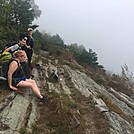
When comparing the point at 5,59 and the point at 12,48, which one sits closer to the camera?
the point at 5,59

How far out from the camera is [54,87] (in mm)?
11758

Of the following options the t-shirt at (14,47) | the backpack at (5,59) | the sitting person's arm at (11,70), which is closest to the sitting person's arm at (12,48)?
the t-shirt at (14,47)

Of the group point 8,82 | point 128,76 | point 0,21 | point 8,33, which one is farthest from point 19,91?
point 128,76

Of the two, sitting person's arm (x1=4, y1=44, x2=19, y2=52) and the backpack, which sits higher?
sitting person's arm (x1=4, y1=44, x2=19, y2=52)

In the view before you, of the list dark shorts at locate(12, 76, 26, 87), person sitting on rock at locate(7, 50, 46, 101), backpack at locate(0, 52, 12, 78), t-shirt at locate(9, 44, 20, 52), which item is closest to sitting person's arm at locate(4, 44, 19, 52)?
t-shirt at locate(9, 44, 20, 52)

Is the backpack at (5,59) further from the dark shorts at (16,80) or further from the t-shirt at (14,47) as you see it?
→ the dark shorts at (16,80)

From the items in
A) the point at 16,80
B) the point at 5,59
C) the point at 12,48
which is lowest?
the point at 16,80

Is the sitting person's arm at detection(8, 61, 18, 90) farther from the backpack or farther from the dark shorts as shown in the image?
the backpack

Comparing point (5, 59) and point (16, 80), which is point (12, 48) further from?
point (16, 80)

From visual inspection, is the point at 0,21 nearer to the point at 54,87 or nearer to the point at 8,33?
the point at 8,33

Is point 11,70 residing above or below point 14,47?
below

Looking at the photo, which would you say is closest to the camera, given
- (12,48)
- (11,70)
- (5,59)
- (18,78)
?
(11,70)

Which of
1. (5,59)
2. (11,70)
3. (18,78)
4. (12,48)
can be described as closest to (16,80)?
(18,78)

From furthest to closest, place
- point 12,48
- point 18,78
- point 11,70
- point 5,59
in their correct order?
point 12,48, point 5,59, point 18,78, point 11,70
